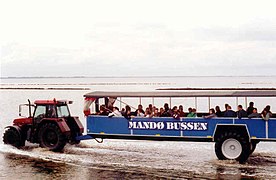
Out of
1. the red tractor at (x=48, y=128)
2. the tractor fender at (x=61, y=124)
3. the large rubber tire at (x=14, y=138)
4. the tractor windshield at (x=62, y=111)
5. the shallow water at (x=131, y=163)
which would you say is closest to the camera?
the shallow water at (x=131, y=163)

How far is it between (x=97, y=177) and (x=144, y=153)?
190 inches

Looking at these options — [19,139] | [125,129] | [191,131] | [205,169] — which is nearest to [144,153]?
[125,129]

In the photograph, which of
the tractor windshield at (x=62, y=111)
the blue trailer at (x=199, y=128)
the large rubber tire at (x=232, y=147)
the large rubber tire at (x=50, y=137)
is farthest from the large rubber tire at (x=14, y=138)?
the large rubber tire at (x=232, y=147)

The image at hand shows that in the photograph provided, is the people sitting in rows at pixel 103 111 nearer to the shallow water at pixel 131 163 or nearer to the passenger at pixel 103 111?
the passenger at pixel 103 111

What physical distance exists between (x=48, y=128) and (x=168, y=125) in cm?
502

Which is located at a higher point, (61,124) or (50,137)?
(61,124)

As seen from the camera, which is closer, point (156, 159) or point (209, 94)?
point (209, 94)

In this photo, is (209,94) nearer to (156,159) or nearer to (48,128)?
(156,159)

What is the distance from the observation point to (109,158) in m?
16.6

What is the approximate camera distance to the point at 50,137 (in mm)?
18578

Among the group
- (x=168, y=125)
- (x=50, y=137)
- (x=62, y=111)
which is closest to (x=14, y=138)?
(x=50, y=137)

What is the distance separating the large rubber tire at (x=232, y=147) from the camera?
50.4ft

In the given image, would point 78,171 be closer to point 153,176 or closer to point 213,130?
point 153,176

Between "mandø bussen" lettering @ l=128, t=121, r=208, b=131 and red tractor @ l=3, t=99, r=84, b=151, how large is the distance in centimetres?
295
